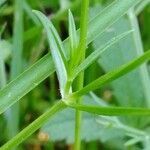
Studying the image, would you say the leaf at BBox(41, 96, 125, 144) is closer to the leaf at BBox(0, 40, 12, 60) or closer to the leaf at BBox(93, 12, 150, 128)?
the leaf at BBox(93, 12, 150, 128)

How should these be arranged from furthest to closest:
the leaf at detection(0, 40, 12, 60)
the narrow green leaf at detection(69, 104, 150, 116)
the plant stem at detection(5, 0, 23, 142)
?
1. the leaf at detection(0, 40, 12, 60)
2. the plant stem at detection(5, 0, 23, 142)
3. the narrow green leaf at detection(69, 104, 150, 116)

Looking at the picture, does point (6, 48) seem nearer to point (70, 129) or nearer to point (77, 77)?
point (70, 129)

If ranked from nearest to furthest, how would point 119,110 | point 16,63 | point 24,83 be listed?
A: point 119,110 < point 24,83 < point 16,63

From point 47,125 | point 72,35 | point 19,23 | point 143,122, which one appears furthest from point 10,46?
point 72,35

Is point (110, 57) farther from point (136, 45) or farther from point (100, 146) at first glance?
point (100, 146)

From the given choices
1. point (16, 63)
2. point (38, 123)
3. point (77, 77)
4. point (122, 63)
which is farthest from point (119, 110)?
point (122, 63)

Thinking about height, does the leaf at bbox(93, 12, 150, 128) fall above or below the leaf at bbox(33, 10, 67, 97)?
below

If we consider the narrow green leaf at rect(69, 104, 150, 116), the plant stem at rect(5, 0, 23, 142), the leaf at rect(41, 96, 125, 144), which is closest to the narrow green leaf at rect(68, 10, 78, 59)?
the narrow green leaf at rect(69, 104, 150, 116)

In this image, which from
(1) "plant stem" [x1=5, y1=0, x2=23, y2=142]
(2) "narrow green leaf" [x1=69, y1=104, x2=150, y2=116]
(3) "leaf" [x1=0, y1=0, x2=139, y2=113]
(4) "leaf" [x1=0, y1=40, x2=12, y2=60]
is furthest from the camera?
(4) "leaf" [x1=0, y1=40, x2=12, y2=60]
